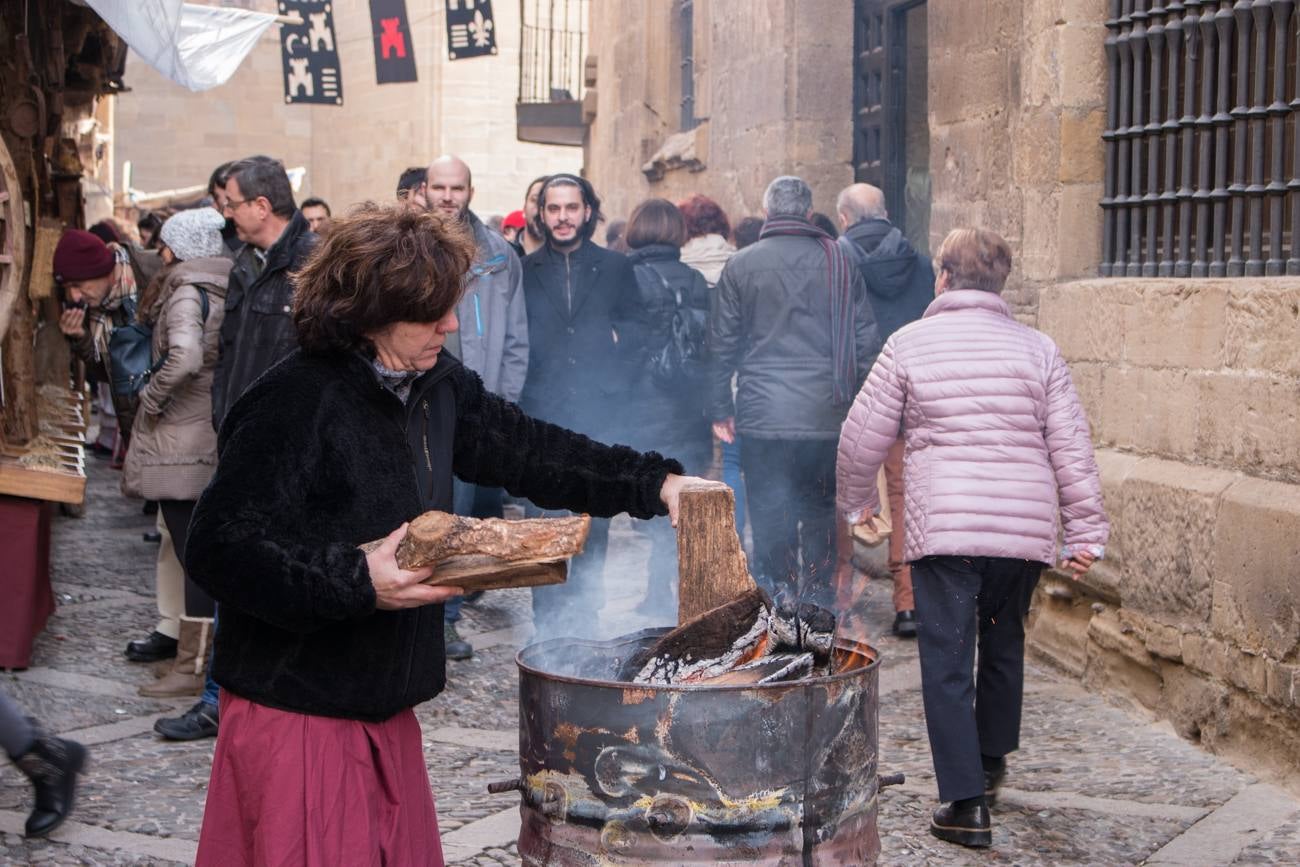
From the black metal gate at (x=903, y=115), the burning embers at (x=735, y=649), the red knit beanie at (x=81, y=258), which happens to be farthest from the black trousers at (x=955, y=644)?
the red knit beanie at (x=81, y=258)

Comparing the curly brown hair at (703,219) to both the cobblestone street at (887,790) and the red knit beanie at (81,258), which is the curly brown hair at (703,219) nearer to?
the cobblestone street at (887,790)

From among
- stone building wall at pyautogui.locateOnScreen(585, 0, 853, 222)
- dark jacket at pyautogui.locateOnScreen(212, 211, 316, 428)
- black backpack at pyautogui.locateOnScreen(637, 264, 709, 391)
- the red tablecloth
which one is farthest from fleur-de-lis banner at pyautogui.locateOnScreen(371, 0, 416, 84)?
dark jacket at pyautogui.locateOnScreen(212, 211, 316, 428)

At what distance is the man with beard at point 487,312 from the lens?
6992mm

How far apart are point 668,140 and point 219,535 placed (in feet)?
41.9

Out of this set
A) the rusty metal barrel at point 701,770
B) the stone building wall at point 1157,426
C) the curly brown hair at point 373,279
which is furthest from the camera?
the stone building wall at point 1157,426

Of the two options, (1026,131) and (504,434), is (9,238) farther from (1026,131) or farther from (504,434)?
(1026,131)

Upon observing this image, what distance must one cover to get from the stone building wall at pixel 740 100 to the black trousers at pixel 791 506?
461cm

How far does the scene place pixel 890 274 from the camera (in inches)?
311

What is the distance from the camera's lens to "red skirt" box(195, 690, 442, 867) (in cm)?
295

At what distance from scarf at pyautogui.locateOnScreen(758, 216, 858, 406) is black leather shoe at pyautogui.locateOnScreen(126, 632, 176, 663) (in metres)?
3.08

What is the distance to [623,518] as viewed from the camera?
36.9 feet

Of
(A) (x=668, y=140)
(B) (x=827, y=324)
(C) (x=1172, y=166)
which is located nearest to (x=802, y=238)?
(B) (x=827, y=324)

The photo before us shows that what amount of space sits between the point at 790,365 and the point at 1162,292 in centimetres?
165

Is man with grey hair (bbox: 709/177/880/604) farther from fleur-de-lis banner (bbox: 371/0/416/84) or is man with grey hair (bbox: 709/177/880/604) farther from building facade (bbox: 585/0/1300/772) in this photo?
fleur-de-lis banner (bbox: 371/0/416/84)
